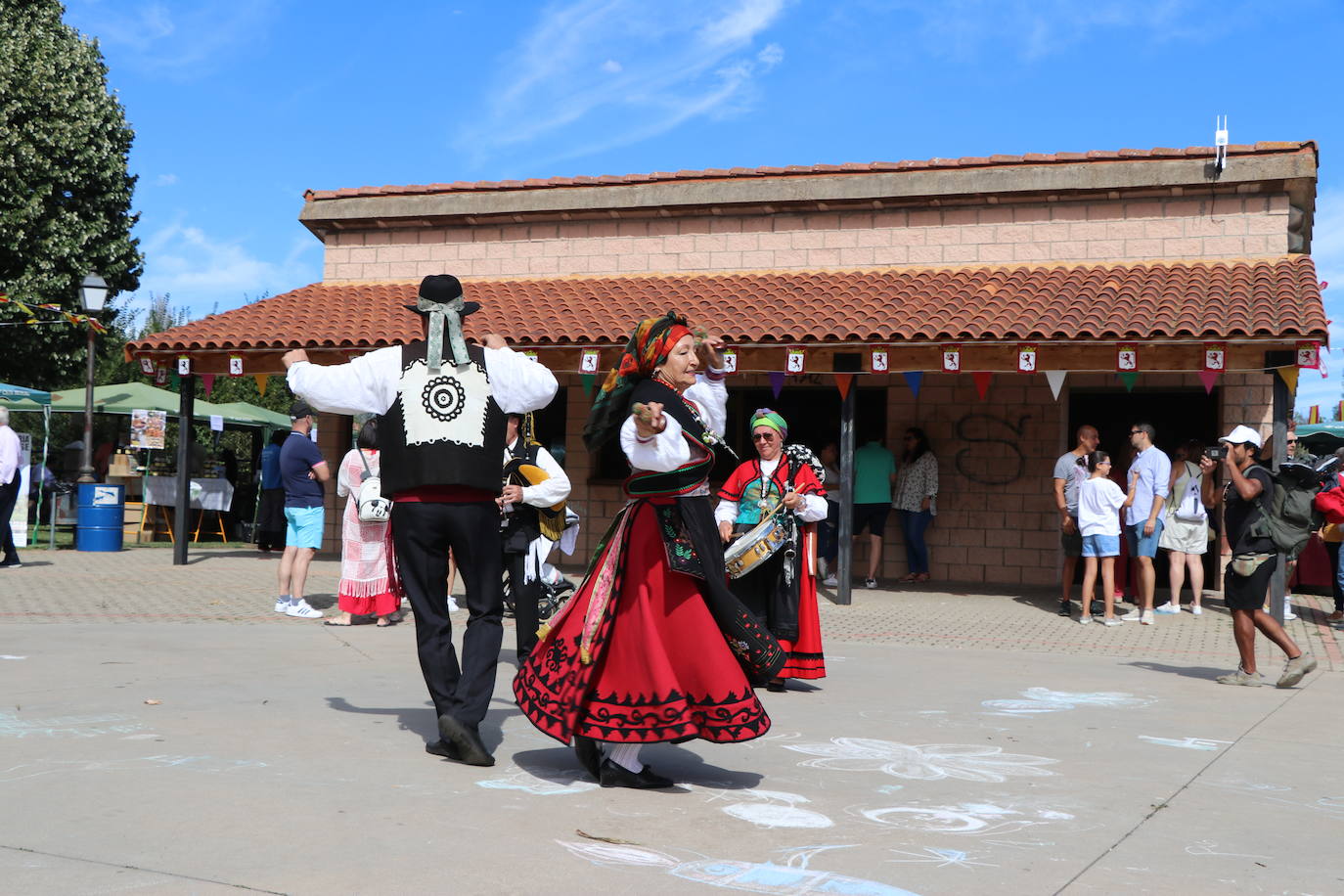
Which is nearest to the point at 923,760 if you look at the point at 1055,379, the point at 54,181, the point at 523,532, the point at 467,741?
the point at 467,741

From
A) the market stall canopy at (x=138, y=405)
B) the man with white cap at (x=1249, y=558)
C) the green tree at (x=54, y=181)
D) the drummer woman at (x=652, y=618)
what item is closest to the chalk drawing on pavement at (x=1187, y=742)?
the man with white cap at (x=1249, y=558)

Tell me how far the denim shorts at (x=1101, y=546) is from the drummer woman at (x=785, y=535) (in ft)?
14.2

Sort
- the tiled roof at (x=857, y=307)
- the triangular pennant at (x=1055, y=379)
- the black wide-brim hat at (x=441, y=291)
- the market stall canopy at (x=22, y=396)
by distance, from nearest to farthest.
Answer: the black wide-brim hat at (x=441, y=291) → the tiled roof at (x=857, y=307) → the triangular pennant at (x=1055, y=379) → the market stall canopy at (x=22, y=396)

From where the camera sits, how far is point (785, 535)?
720 cm

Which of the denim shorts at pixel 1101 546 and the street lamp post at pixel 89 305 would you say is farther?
the street lamp post at pixel 89 305

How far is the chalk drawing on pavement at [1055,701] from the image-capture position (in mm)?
6520

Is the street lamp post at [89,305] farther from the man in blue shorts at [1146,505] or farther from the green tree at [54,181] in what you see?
the man in blue shorts at [1146,505]

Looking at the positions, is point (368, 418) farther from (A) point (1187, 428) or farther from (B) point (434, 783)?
(A) point (1187, 428)

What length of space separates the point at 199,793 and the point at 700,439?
6.80ft

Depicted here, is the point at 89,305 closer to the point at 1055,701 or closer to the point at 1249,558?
the point at 1055,701

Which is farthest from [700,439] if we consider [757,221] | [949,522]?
[757,221]

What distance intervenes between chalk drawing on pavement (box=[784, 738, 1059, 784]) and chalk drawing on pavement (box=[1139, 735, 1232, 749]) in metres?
0.79

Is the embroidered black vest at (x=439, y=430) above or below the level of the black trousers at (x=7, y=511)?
above

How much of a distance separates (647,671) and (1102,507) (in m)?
7.34
